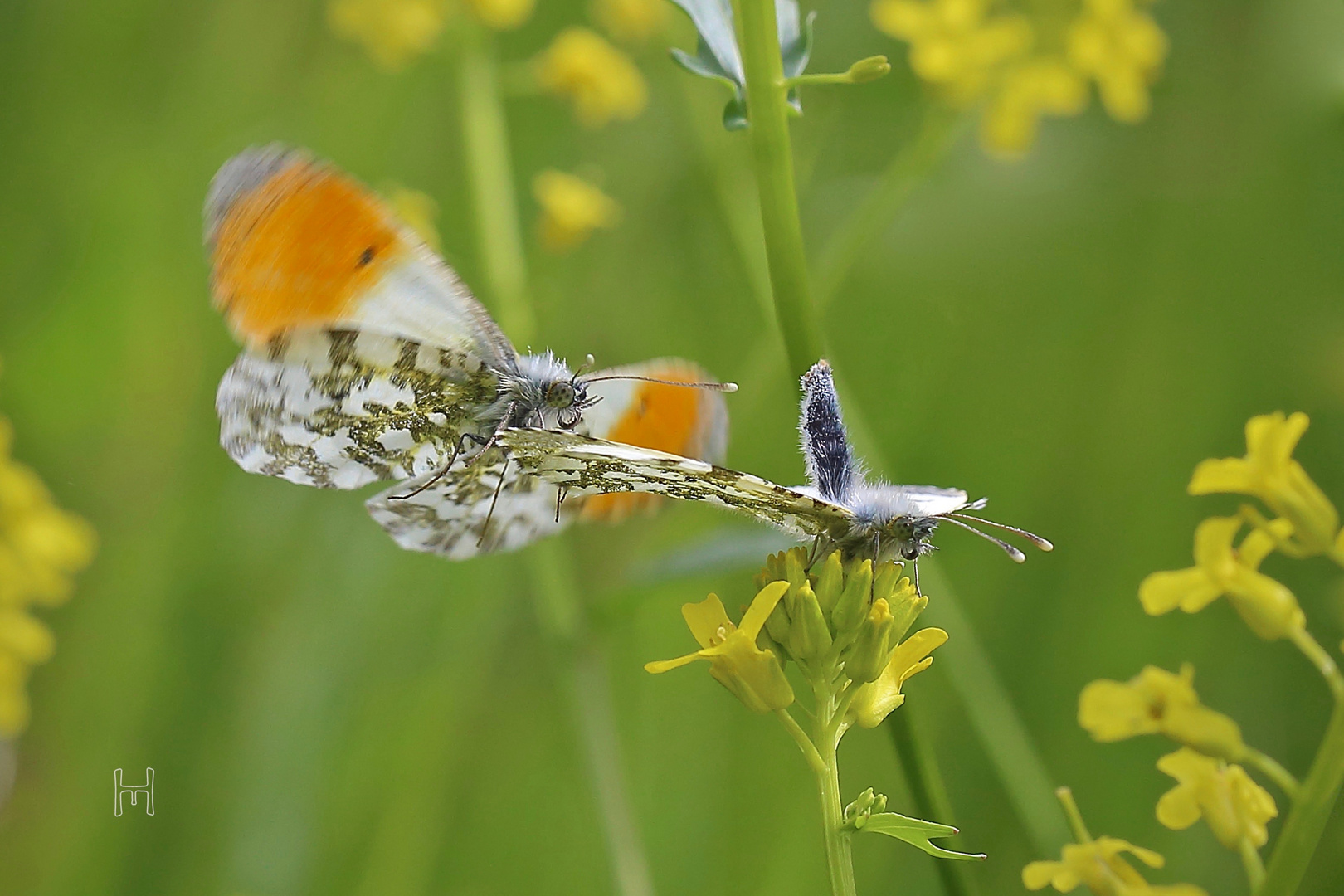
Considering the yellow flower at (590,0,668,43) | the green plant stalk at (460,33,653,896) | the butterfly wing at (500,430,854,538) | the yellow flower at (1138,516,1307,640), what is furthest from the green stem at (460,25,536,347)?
the yellow flower at (1138,516,1307,640)

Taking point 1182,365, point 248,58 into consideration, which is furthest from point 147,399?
point 1182,365

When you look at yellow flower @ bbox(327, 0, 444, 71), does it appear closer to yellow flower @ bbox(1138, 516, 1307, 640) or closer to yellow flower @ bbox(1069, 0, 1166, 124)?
yellow flower @ bbox(1069, 0, 1166, 124)

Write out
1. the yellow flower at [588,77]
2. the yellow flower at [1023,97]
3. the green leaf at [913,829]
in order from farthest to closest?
the yellow flower at [588,77] → the yellow flower at [1023,97] → the green leaf at [913,829]

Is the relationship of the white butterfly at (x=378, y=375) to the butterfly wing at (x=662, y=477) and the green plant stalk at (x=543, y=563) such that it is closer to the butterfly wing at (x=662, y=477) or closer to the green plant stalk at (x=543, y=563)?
the butterfly wing at (x=662, y=477)

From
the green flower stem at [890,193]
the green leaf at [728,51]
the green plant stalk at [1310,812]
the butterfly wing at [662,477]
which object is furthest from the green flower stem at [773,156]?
the green flower stem at [890,193]

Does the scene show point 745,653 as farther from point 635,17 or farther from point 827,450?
point 635,17

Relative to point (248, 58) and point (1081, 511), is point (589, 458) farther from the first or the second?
point (248, 58)
